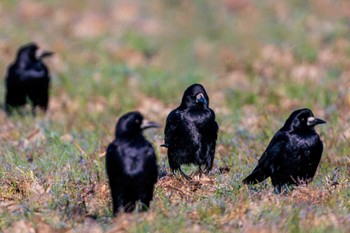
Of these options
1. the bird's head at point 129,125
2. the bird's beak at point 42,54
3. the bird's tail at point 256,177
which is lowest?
the bird's tail at point 256,177

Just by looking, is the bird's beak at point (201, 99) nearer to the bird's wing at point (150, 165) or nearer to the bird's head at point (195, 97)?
the bird's head at point (195, 97)

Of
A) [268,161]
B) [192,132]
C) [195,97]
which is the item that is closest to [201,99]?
[195,97]

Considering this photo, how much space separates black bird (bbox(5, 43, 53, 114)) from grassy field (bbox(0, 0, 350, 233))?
36cm

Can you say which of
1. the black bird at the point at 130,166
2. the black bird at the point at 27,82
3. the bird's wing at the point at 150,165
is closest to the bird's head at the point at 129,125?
the black bird at the point at 130,166

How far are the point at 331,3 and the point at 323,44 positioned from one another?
2422 millimetres

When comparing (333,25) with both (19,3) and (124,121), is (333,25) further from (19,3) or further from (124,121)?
(124,121)

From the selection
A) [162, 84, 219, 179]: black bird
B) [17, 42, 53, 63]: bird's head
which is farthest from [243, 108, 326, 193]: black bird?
[17, 42, 53, 63]: bird's head

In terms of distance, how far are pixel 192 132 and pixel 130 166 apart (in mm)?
1752

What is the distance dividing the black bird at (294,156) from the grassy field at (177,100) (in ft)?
0.46

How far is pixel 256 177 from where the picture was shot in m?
6.79

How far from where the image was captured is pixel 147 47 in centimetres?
1507

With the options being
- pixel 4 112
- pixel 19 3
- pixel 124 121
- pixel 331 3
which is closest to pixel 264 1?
pixel 331 3

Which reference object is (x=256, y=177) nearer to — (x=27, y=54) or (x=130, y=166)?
(x=130, y=166)

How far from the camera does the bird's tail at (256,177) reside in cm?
673
